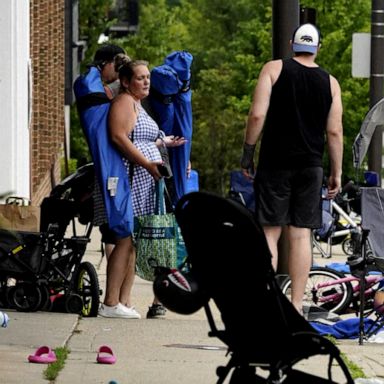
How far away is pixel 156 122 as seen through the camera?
37.9ft

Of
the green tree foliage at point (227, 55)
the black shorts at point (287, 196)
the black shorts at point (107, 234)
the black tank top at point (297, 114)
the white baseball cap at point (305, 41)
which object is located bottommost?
the green tree foliage at point (227, 55)

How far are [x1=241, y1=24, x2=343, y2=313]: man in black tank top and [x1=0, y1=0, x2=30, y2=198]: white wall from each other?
173 inches

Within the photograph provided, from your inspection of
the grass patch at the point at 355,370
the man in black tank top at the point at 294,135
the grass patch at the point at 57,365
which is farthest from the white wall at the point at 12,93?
the grass patch at the point at 355,370

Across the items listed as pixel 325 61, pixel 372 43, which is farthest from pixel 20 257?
pixel 325 61

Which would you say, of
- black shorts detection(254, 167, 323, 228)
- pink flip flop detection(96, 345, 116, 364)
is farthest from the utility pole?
pink flip flop detection(96, 345, 116, 364)

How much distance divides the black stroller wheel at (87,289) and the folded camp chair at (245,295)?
4539mm

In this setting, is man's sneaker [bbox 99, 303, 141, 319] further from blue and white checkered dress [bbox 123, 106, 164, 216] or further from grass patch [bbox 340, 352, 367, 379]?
grass patch [bbox 340, 352, 367, 379]

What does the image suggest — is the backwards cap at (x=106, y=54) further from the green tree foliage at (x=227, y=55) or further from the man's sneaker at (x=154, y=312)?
the green tree foliage at (x=227, y=55)

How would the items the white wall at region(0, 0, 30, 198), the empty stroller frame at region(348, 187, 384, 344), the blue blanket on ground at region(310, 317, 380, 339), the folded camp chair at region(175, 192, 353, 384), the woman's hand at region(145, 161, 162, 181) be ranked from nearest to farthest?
the folded camp chair at region(175, 192, 353, 384) → the empty stroller frame at region(348, 187, 384, 344) → the blue blanket on ground at region(310, 317, 380, 339) → the woman's hand at region(145, 161, 162, 181) → the white wall at region(0, 0, 30, 198)

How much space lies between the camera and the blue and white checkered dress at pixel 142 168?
1091 centimetres

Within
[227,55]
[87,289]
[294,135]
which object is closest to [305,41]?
[294,135]

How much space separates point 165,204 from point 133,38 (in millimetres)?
38535

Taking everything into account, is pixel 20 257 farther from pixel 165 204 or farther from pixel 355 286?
pixel 355 286

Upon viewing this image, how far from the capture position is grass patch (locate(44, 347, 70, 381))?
322 inches
